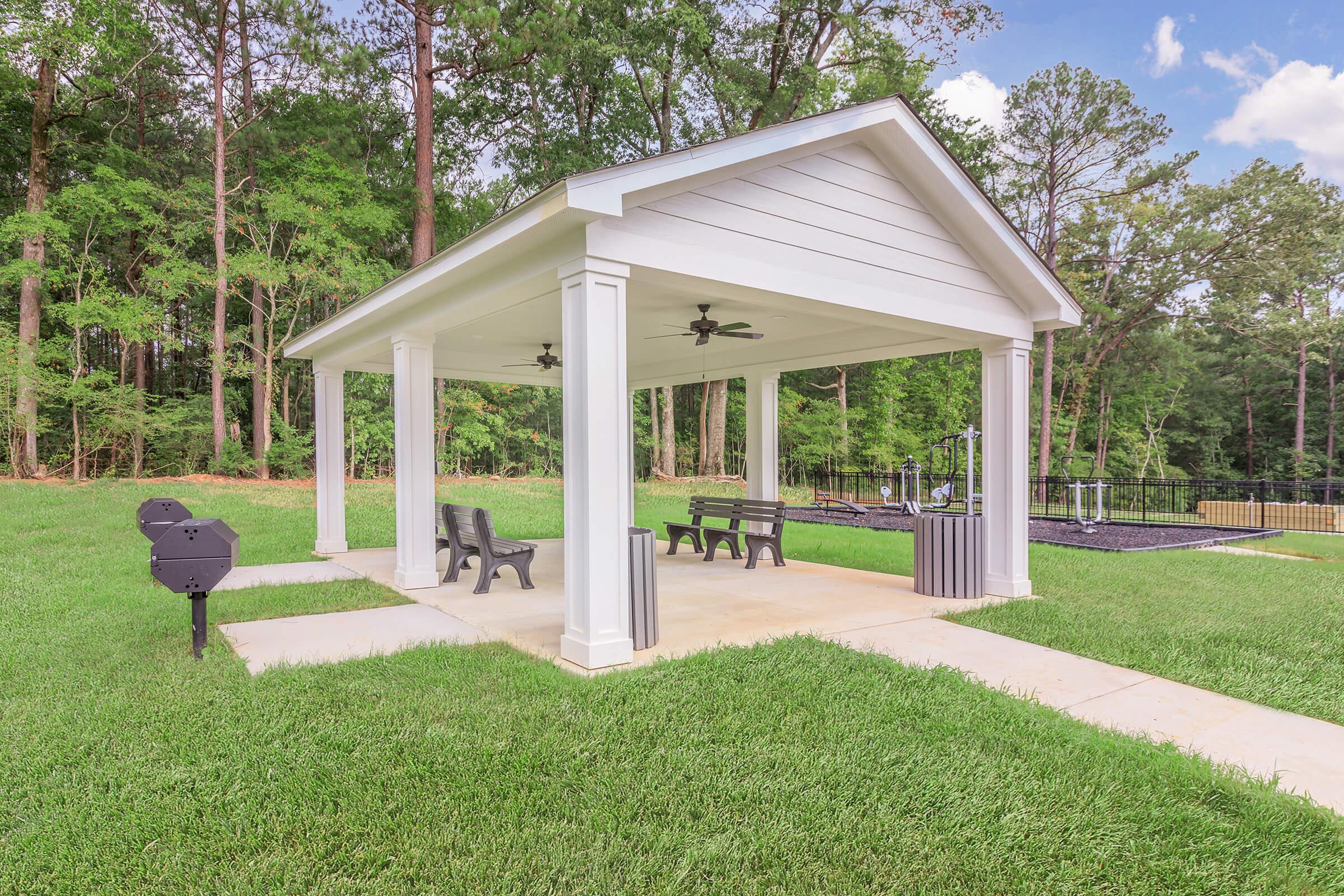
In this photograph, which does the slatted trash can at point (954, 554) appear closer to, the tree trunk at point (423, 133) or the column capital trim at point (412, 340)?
the column capital trim at point (412, 340)

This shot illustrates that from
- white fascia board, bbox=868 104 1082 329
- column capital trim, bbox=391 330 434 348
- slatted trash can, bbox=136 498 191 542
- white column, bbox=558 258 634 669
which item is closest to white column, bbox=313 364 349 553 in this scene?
column capital trim, bbox=391 330 434 348

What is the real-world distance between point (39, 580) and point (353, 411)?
12.3m

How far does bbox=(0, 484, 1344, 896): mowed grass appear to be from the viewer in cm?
240

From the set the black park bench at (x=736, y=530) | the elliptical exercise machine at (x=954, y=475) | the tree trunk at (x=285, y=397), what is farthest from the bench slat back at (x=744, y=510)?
the tree trunk at (x=285, y=397)

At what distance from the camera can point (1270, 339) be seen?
82.6 ft

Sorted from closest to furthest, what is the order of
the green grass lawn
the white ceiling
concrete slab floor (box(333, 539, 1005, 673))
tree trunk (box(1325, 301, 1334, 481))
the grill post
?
the grill post → concrete slab floor (box(333, 539, 1005, 673)) → the white ceiling → the green grass lawn → tree trunk (box(1325, 301, 1334, 481))

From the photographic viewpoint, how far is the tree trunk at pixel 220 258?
55.7 ft

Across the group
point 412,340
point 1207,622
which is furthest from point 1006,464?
point 412,340

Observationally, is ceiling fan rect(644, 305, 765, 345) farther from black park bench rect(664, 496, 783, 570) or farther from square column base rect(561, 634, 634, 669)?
square column base rect(561, 634, 634, 669)

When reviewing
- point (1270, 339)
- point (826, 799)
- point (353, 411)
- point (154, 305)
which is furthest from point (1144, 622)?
point (1270, 339)

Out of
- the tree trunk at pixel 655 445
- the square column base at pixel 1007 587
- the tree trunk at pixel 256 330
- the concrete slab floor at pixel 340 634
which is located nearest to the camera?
the concrete slab floor at pixel 340 634

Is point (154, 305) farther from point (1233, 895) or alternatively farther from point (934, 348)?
point (1233, 895)

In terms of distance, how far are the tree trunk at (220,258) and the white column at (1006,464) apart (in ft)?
57.7

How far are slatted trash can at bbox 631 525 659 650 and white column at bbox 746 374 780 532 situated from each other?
16.7ft
